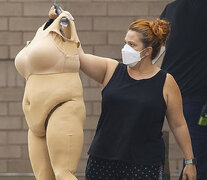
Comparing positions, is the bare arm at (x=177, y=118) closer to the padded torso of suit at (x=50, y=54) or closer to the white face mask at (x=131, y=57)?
the white face mask at (x=131, y=57)

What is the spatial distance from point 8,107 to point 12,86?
0.24 m

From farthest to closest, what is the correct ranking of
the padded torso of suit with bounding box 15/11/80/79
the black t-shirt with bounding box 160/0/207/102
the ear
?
1. the black t-shirt with bounding box 160/0/207/102
2. the ear
3. the padded torso of suit with bounding box 15/11/80/79

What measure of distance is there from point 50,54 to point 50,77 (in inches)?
6.3

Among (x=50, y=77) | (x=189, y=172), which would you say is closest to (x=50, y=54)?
(x=50, y=77)

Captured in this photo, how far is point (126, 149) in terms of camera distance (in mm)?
5605

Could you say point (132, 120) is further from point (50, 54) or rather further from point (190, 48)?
point (190, 48)

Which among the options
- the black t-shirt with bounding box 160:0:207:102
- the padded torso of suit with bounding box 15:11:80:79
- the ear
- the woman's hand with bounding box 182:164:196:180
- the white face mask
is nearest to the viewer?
the padded torso of suit with bounding box 15:11:80:79

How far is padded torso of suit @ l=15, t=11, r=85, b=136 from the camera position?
5.56m

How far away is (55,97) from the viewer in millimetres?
5562

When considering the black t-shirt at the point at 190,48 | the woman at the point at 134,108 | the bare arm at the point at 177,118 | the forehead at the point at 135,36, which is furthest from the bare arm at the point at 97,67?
the black t-shirt at the point at 190,48

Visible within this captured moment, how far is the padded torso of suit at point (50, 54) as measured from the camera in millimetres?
5547

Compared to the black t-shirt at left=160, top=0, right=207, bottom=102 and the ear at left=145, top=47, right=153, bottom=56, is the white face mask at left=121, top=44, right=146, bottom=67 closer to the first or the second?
the ear at left=145, top=47, right=153, bottom=56

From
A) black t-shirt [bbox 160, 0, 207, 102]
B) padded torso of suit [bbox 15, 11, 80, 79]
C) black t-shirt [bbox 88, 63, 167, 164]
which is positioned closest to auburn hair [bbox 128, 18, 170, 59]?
black t-shirt [bbox 88, 63, 167, 164]

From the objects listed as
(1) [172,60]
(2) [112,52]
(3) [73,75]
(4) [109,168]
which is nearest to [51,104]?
(3) [73,75]
